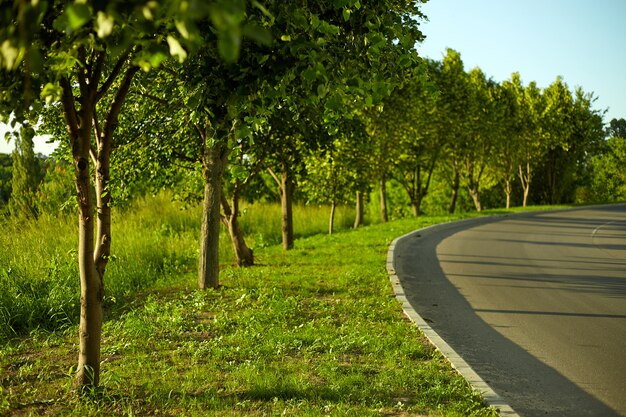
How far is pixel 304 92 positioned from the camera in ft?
20.0

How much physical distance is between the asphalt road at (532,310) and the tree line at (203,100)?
126 inches

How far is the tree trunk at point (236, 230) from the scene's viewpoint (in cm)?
1493

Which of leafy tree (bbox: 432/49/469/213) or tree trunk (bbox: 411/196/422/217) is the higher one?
leafy tree (bbox: 432/49/469/213)

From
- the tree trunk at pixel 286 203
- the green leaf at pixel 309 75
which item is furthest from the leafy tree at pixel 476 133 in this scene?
the green leaf at pixel 309 75

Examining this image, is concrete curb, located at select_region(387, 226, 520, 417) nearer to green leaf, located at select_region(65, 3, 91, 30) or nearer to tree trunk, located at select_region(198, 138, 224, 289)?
tree trunk, located at select_region(198, 138, 224, 289)

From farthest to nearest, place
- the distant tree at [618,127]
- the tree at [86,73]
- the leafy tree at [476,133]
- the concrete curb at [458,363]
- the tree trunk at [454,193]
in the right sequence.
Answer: the distant tree at [618,127]
the tree trunk at [454,193]
the leafy tree at [476,133]
the concrete curb at [458,363]
the tree at [86,73]

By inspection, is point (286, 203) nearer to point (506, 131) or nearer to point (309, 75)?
point (309, 75)

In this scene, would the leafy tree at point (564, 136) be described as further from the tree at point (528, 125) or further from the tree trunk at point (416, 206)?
the tree trunk at point (416, 206)

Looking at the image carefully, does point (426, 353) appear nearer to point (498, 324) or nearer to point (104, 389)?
point (498, 324)

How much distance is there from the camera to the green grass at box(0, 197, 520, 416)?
6086 millimetres

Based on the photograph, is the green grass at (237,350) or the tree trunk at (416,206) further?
the tree trunk at (416,206)

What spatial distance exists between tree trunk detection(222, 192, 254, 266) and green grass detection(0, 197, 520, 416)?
3.08ft

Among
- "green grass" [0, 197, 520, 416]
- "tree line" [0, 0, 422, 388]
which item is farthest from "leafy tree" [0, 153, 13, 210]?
"tree line" [0, 0, 422, 388]

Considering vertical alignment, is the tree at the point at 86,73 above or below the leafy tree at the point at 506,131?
below
